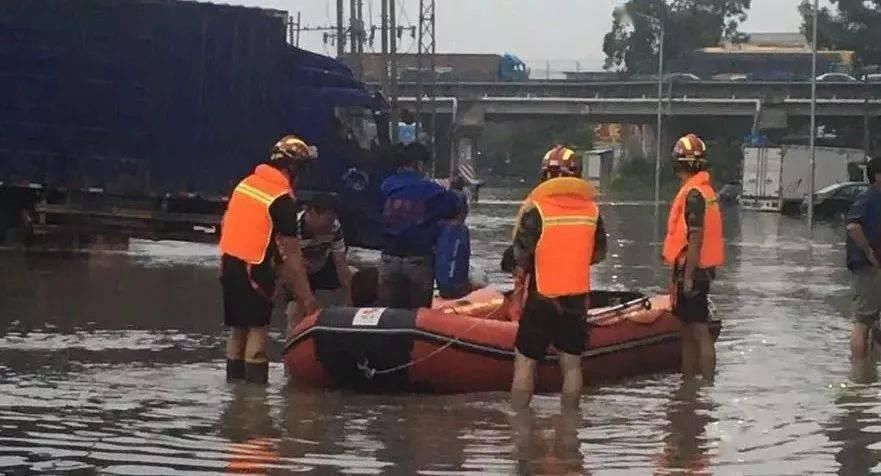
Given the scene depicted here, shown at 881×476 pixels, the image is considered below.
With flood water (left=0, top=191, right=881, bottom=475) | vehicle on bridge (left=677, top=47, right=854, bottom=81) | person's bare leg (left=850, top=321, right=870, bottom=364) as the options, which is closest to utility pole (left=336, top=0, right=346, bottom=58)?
flood water (left=0, top=191, right=881, bottom=475)

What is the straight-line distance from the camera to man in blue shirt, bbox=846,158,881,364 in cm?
1425

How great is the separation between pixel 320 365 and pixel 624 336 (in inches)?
94.8

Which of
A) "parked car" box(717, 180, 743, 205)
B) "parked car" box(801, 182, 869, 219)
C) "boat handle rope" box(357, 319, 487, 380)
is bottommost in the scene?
"parked car" box(717, 180, 743, 205)

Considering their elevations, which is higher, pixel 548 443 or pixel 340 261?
pixel 340 261

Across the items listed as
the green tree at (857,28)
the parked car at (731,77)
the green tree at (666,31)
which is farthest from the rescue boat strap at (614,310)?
the green tree at (666,31)

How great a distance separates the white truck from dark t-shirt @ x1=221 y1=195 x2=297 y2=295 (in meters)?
55.0

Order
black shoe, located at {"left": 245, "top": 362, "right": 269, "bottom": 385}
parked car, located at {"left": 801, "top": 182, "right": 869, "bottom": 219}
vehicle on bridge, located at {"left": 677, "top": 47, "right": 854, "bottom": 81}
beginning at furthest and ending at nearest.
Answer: vehicle on bridge, located at {"left": 677, "top": 47, "right": 854, "bottom": 81} → parked car, located at {"left": 801, "top": 182, "right": 869, "bottom": 219} → black shoe, located at {"left": 245, "top": 362, "right": 269, "bottom": 385}

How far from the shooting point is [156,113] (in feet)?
89.6

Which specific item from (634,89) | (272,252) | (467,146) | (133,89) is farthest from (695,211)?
(467,146)

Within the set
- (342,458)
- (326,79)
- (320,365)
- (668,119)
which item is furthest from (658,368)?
(668,119)

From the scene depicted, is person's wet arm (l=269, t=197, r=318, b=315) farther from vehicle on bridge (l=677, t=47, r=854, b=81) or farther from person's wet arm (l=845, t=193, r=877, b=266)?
vehicle on bridge (l=677, t=47, r=854, b=81)

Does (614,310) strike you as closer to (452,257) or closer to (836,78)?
(452,257)

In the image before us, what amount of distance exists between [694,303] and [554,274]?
1992 millimetres

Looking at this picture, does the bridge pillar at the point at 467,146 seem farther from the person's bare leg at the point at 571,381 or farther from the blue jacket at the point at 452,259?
the person's bare leg at the point at 571,381
